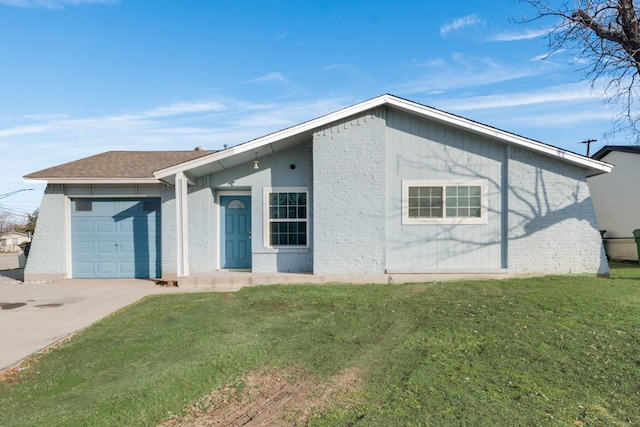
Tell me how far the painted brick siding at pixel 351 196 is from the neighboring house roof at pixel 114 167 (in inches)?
197

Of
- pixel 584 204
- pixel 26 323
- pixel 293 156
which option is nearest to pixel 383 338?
pixel 26 323

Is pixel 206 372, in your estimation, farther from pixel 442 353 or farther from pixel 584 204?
pixel 584 204

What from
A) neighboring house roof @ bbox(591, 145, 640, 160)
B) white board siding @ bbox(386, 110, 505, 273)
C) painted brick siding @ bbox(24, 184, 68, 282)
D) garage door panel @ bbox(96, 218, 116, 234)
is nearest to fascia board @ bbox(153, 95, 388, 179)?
white board siding @ bbox(386, 110, 505, 273)

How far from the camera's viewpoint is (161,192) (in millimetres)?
12016

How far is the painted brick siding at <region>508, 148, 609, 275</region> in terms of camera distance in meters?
10.8

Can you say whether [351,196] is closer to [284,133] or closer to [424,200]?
[424,200]

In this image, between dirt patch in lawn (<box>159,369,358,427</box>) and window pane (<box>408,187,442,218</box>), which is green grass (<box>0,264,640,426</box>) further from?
window pane (<box>408,187,442,218</box>)

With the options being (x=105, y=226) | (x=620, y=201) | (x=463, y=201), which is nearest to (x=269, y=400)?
(x=463, y=201)

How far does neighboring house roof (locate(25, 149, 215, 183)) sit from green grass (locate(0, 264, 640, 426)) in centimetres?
501

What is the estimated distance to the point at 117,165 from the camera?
42.4 ft

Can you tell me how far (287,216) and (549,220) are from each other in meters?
7.03

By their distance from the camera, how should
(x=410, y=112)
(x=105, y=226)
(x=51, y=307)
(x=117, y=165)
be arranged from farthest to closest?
(x=117, y=165) < (x=105, y=226) < (x=410, y=112) < (x=51, y=307)

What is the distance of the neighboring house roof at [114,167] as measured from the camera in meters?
11.8

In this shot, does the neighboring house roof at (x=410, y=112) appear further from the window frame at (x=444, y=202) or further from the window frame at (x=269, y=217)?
the window frame at (x=269, y=217)
